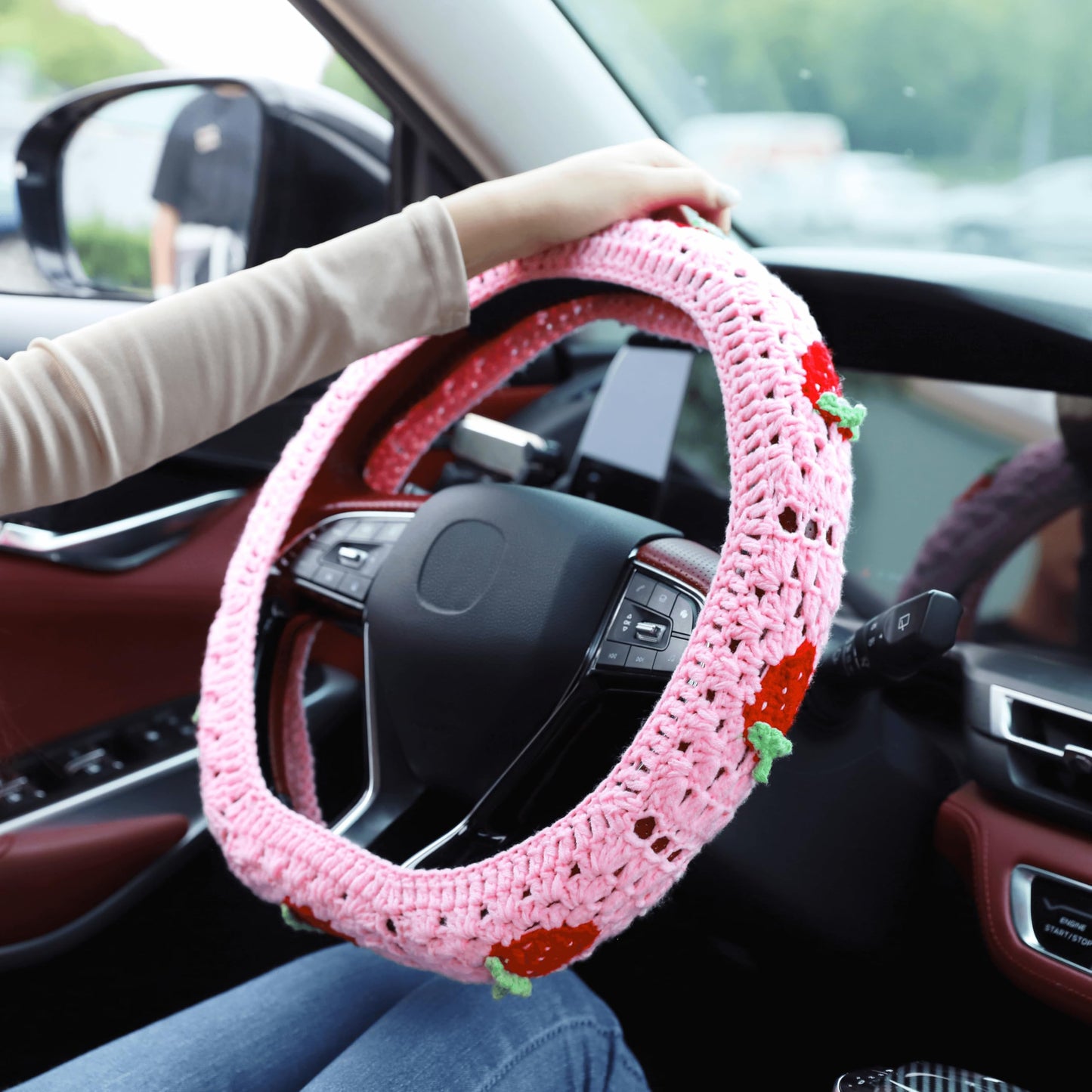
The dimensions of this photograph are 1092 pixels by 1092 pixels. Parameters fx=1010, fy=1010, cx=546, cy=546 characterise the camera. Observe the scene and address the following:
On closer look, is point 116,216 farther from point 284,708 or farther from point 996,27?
point 996,27

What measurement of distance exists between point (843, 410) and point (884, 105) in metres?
0.91

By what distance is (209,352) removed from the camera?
0.65 m

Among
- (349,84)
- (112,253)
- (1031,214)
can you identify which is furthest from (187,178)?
(1031,214)

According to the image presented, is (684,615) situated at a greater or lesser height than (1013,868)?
greater

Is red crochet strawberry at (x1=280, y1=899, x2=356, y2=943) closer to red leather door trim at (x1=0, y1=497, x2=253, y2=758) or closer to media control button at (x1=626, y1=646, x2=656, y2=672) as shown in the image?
media control button at (x1=626, y1=646, x2=656, y2=672)

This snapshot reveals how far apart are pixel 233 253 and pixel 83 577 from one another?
624 millimetres

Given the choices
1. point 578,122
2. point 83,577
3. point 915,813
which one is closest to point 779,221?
point 578,122

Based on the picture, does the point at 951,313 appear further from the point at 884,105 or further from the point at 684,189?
the point at 884,105

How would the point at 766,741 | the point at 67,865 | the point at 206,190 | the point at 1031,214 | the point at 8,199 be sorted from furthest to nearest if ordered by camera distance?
1. the point at 8,199
2. the point at 206,190
3. the point at 1031,214
4. the point at 67,865
5. the point at 766,741

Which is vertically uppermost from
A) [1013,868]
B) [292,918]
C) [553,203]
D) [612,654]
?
[553,203]

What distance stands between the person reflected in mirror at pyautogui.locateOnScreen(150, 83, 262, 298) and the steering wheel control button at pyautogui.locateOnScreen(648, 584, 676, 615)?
3.65 ft

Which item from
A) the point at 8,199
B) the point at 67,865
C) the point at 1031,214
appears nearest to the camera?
the point at 67,865

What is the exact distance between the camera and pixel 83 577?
3.90 ft

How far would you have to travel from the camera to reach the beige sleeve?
616mm
